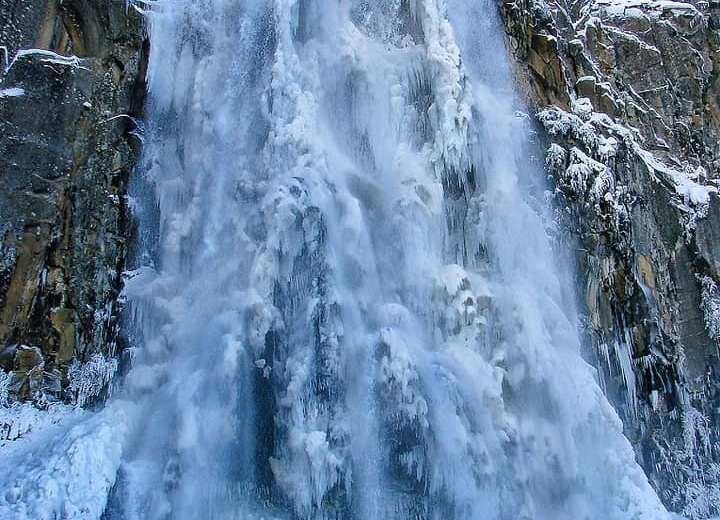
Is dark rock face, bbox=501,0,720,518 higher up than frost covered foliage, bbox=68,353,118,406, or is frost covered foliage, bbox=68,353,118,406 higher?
dark rock face, bbox=501,0,720,518

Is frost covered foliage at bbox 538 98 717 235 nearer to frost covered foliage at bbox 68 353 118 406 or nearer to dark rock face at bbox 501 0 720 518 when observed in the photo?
dark rock face at bbox 501 0 720 518

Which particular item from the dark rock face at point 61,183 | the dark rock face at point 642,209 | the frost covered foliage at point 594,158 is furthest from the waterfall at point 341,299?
the dark rock face at point 642,209

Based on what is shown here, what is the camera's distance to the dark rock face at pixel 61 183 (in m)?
6.68

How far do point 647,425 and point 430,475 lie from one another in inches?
195

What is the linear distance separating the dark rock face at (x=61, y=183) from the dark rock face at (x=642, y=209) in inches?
234

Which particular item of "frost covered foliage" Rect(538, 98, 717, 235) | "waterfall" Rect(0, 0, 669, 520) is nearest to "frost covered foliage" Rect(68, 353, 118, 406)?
"waterfall" Rect(0, 0, 669, 520)

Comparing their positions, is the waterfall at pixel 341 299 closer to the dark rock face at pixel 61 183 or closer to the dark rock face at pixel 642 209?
the dark rock face at pixel 61 183

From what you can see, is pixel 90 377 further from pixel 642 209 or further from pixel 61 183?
pixel 642 209

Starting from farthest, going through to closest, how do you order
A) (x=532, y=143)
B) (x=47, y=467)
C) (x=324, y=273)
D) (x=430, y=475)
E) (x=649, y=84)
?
(x=649, y=84), (x=532, y=143), (x=324, y=273), (x=430, y=475), (x=47, y=467)

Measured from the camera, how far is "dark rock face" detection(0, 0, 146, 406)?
6.68 m

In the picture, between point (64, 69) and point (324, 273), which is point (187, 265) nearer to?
point (324, 273)

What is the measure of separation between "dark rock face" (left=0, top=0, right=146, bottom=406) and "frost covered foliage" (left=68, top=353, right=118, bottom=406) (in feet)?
0.25

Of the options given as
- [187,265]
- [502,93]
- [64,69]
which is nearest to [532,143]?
[502,93]

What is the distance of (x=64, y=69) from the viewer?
24.0 feet
